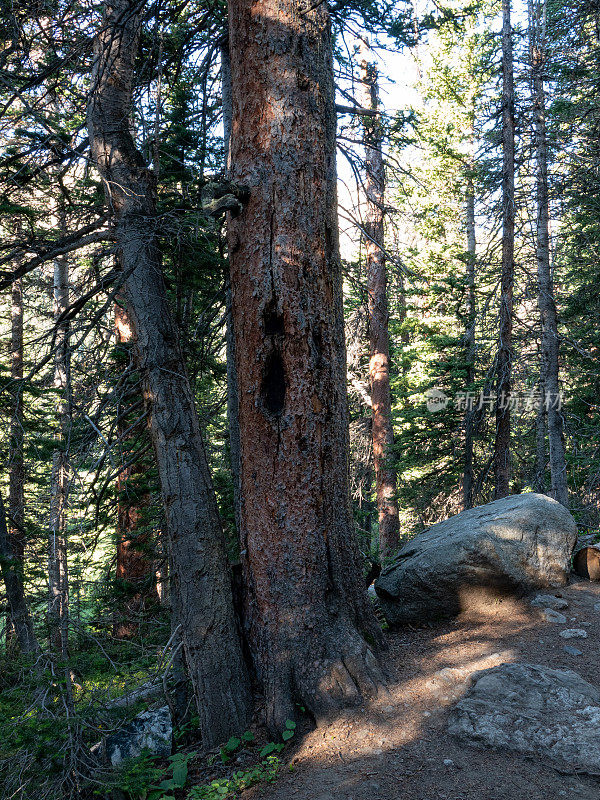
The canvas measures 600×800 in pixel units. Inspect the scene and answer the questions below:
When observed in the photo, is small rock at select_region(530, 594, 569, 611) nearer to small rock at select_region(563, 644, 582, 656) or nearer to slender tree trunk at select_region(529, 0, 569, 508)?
small rock at select_region(563, 644, 582, 656)

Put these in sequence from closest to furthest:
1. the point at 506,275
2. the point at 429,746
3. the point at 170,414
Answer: the point at 429,746 → the point at 170,414 → the point at 506,275

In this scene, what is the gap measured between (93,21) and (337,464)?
5.50 meters

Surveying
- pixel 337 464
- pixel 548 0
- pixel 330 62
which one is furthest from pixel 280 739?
pixel 548 0

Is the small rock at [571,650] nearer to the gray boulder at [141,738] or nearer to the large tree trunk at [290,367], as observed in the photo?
the large tree trunk at [290,367]

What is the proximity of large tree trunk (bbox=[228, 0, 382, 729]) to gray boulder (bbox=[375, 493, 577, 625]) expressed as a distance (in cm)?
140

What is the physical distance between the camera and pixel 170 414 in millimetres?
4594

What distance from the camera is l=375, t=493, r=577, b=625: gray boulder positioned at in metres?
5.52

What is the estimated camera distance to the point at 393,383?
14.0m

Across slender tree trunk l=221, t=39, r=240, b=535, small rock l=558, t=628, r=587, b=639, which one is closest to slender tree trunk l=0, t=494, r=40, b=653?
slender tree trunk l=221, t=39, r=240, b=535

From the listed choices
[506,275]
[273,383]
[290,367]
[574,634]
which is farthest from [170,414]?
[506,275]

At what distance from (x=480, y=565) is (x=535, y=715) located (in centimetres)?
204

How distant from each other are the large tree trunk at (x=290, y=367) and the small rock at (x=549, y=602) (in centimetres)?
213

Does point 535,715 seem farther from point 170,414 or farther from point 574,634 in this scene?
point 170,414

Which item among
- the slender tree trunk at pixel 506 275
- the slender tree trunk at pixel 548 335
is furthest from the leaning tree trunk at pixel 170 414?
the slender tree trunk at pixel 548 335
